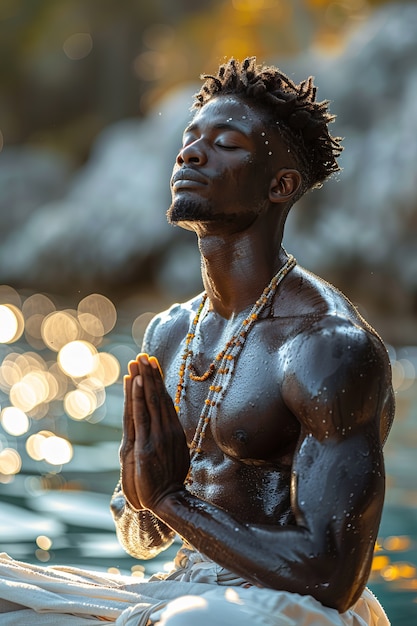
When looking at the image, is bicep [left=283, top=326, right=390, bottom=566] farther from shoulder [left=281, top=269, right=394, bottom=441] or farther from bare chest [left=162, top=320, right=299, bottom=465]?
bare chest [left=162, top=320, right=299, bottom=465]

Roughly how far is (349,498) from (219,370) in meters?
0.63

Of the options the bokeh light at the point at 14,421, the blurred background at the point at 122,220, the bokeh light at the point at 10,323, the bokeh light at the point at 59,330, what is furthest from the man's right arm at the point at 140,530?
the bokeh light at the point at 10,323

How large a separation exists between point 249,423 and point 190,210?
0.56m

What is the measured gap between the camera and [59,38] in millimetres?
28344

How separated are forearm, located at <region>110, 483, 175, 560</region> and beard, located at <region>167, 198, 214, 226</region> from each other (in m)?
0.83

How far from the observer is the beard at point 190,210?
297 centimetres

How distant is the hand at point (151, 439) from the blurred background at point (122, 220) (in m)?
2.35

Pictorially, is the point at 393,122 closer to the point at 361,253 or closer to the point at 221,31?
the point at 361,253

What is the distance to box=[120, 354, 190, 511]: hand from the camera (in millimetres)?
2740

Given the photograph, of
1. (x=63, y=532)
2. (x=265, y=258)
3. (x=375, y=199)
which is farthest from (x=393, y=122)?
(x=265, y=258)

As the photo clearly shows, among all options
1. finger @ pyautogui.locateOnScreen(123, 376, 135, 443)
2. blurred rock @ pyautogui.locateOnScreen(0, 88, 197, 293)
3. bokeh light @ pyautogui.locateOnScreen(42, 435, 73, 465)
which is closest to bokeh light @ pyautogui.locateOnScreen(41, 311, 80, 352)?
blurred rock @ pyautogui.locateOnScreen(0, 88, 197, 293)

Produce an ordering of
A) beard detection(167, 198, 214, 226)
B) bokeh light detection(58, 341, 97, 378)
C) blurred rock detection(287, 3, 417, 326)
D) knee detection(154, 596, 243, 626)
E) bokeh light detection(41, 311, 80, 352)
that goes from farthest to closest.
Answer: blurred rock detection(287, 3, 417, 326) < bokeh light detection(41, 311, 80, 352) < bokeh light detection(58, 341, 97, 378) < beard detection(167, 198, 214, 226) < knee detection(154, 596, 243, 626)

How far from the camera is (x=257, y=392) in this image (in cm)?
291

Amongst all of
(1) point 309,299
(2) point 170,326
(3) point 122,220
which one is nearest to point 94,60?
(3) point 122,220
